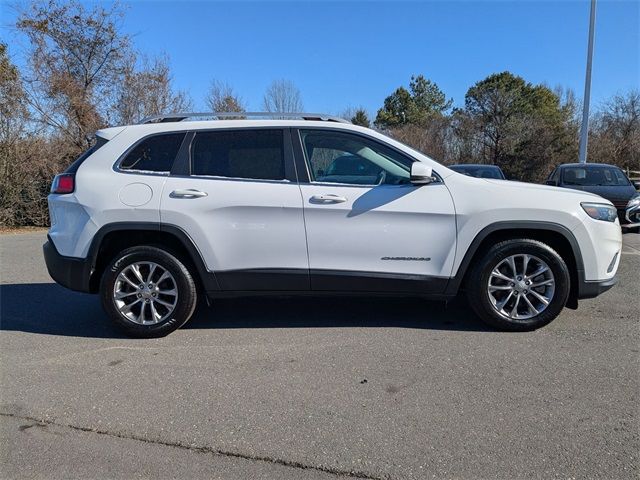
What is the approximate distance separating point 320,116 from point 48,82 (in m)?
13.3

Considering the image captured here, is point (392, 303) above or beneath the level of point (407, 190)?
beneath

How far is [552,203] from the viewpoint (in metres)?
4.13

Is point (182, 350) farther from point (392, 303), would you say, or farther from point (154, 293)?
point (392, 303)

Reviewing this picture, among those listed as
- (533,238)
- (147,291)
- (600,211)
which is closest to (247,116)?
(147,291)

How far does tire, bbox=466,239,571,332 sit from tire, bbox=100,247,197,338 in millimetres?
2535

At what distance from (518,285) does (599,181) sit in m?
8.79

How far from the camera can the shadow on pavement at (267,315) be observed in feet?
15.1

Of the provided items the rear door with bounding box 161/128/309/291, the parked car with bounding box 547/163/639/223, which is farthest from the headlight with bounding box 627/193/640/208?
the rear door with bounding box 161/128/309/291

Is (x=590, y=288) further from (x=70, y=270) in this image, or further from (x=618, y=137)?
(x=618, y=137)

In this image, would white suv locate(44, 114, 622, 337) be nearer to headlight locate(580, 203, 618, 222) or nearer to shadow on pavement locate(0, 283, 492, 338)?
headlight locate(580, 203, 618, 222)

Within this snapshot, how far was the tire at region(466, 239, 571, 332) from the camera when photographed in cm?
417

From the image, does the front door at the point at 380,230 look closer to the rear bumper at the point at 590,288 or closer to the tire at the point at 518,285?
the tire at the point at 518,285

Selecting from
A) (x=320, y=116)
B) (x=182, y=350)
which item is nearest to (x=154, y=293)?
(x=182, y=350)

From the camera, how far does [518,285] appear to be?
423cm
